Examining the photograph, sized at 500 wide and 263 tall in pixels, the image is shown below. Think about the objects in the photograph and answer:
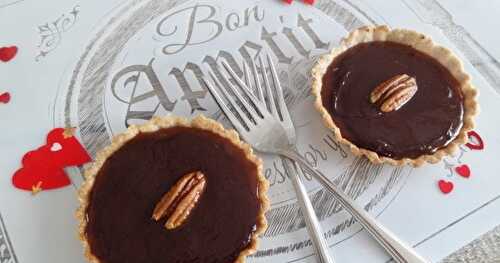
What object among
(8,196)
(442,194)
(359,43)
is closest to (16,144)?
(8,196)

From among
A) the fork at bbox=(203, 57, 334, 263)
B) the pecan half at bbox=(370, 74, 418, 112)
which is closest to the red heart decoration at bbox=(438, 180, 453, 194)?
the pecan half at bbox=(370, 74, 418, 112)

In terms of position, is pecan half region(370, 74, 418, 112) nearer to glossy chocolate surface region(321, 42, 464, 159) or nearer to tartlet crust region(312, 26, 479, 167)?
glossy chocolate surface region(321, 42, 464, 159)

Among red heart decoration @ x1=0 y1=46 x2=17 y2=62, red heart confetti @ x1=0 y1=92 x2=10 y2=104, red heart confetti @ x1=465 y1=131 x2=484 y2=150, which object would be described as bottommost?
red heart confetti @ x1=465 y1=131 x2=484 y2=150

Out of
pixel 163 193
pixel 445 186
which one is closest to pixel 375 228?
pixel 445 186

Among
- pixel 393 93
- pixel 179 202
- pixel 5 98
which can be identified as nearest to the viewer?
pixel 179 202

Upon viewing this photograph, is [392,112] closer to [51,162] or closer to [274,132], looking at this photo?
[274,132]

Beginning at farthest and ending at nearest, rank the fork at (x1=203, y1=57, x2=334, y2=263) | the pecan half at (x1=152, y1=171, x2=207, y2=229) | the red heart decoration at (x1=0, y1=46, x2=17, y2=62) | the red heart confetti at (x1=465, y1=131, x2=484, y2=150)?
the red heart decoration at (x1=0, y1=46, x2=17, y2=62) < the red heart confetti at (x1=465, y1=131, x2=484, y2=150) < the fork at (x1=203, y1=57, x2=334, y2=263) < the pecan half at (x1=152, y1=171, x2=207, y2=229)
